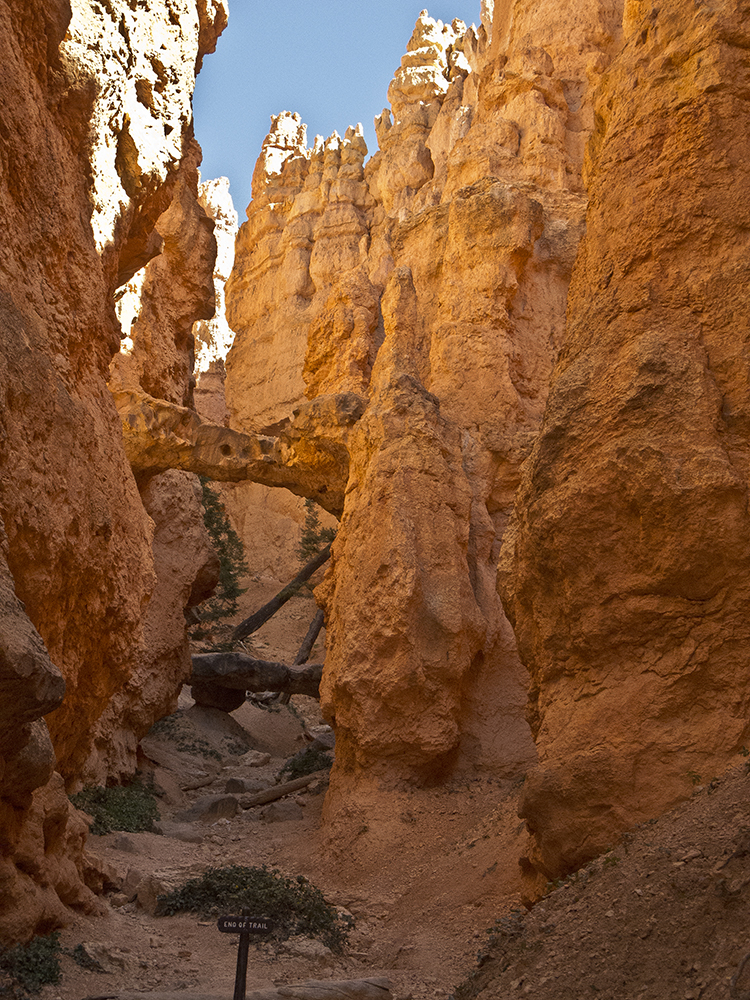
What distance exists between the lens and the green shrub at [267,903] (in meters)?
7.07

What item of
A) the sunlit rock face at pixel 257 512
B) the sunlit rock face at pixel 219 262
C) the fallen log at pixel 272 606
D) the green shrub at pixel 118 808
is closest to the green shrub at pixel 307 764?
the green shrub at pixel 118 808

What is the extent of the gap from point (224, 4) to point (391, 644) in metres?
9.23

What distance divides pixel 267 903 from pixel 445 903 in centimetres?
159

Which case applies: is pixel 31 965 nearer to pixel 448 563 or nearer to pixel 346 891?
pixel 346 891

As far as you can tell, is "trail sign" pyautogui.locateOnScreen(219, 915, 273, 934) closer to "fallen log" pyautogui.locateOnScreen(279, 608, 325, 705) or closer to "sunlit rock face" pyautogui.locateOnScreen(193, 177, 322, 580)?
"fallen log" pyautogui.locateOnScreen(279, 608, 325, 705)

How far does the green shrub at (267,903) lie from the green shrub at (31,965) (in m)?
2.05

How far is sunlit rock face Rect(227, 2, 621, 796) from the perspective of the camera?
1032 centimetres

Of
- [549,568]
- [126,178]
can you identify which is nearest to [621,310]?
[549,568]

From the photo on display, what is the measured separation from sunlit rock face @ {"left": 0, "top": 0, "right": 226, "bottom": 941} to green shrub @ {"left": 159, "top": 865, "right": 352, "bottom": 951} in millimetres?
1035

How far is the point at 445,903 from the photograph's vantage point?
7.61 meters

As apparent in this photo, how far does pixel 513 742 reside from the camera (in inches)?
413

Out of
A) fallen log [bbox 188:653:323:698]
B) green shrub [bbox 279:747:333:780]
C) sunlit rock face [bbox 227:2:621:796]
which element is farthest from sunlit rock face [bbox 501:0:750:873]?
fallen log [bbox 188:653:323:698]

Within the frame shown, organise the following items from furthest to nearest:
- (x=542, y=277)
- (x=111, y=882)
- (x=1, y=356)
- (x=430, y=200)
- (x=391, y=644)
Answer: (x=430, y=200) < (x=542, y=277) < (x=391, y=644) < (x=111, y=882) < (x=1, y=356)

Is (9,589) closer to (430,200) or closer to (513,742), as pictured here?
(513,742)
